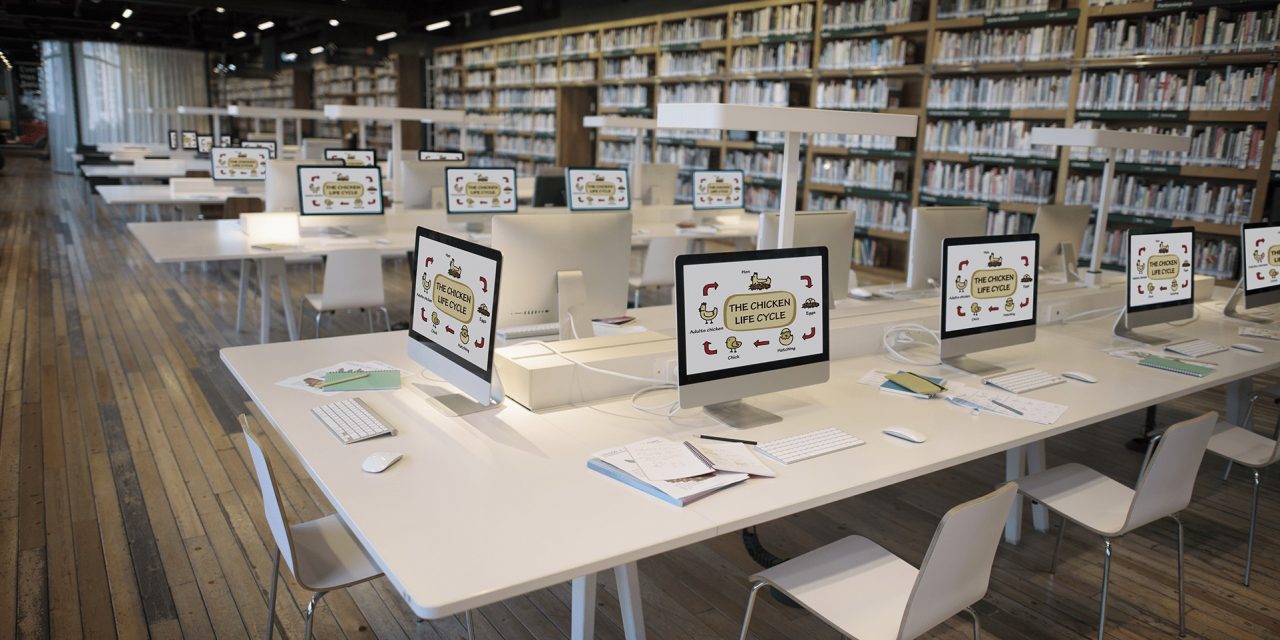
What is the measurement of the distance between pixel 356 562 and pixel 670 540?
2.63 ft

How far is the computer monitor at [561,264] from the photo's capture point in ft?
8.66

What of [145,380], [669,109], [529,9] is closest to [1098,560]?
[669,109]

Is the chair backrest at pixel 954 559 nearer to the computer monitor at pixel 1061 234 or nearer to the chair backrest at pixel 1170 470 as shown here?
the chair backrest at pixel 1170 470

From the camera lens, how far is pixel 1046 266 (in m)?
4.41

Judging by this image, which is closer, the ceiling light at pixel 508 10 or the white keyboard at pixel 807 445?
the white keyboard at pixel 807 445

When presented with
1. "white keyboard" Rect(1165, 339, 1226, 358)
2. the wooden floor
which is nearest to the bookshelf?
the wooden floor

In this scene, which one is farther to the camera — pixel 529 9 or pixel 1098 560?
pixel 529 9

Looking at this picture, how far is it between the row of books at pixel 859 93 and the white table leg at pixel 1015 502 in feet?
18.7

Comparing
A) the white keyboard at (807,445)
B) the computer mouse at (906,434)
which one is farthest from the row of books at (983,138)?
the white keyboard at (807,445)

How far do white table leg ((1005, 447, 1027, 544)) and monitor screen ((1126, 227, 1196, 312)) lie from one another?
31.0 inches

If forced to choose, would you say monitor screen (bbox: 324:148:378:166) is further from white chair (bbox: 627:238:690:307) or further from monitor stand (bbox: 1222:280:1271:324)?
monitor stand (bbox: 1222:280:1271:324)

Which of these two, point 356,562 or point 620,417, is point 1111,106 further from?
point 356,562

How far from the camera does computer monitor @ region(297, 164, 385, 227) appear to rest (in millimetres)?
5242

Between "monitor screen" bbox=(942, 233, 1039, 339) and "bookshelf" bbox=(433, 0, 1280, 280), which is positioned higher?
"bookshelf" bbox=(433, 0, 1280, 280)
